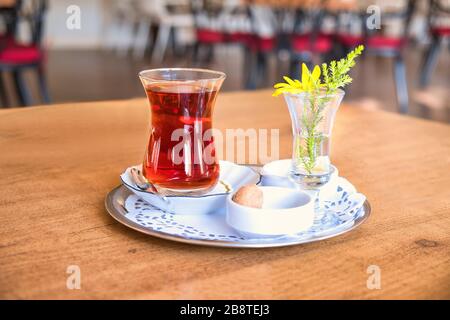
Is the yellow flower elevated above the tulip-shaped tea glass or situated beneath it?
elevated above

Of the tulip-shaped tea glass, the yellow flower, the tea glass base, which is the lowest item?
the tea glass base

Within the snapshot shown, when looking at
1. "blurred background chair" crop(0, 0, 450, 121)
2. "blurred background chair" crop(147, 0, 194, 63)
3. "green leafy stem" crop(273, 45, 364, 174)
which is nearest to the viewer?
"green leafy stem" crop(273, 45, 364, 174)

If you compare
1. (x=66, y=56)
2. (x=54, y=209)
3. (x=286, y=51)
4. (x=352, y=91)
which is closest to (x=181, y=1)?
(x=66, y=56)

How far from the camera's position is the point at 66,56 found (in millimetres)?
5996

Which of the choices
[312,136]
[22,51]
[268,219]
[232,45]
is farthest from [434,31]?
[268,219]

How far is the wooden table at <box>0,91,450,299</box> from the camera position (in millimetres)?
460

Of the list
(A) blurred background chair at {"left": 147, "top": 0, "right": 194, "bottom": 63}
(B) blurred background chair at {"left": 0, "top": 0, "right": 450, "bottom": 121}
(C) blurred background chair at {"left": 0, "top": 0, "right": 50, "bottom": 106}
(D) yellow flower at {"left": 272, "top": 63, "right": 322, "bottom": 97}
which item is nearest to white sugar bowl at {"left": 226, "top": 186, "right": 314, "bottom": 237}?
(D) yellow flower at {"left": 272, "top": 63, "right": 322, "bottom": 97}

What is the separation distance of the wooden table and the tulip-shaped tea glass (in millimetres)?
75

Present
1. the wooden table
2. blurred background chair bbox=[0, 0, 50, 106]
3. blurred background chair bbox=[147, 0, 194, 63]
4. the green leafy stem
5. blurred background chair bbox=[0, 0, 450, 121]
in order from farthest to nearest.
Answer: blurred background chair bbox=[147, 0, 194, 63], blurred background chair bbox=[0, 0, 450, 121], blurred background chair bbox=[0, 0, 50, 106], the green leafy stem, the wooden table

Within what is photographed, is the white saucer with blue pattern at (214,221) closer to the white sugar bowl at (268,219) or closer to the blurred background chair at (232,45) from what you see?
the white sugar bowl at (268,219)

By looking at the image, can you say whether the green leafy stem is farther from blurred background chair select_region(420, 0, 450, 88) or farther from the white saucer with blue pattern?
blurred background chair select_region(420, 0, 450, 88)

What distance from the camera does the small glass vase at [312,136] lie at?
0.59 m

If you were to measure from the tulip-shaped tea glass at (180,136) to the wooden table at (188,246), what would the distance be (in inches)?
2.9

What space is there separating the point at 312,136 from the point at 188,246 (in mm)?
174
